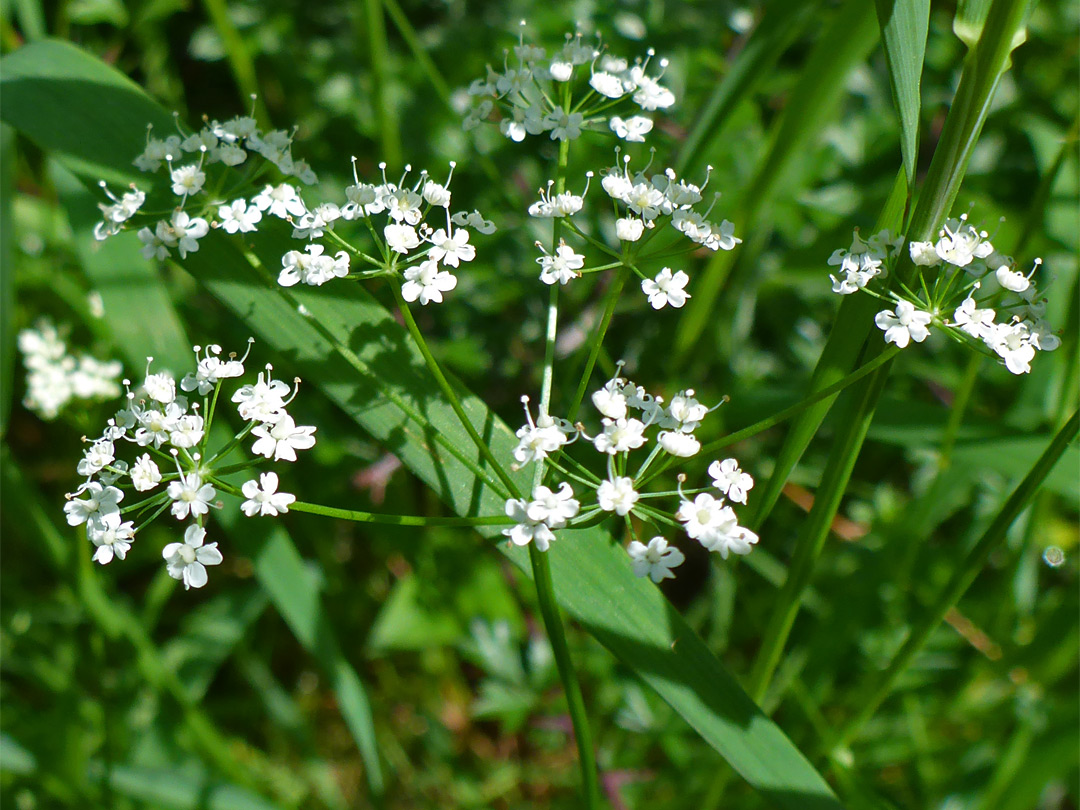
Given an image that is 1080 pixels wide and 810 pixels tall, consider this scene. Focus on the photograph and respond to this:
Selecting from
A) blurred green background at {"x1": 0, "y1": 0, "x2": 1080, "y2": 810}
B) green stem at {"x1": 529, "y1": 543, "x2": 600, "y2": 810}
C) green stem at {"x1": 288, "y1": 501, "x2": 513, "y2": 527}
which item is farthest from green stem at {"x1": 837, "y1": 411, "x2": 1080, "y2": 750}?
green stem at {"x1": 288, "y1": 501, "x2": 513, "y2": 527}

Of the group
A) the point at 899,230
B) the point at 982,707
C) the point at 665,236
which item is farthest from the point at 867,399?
the point at 982,707

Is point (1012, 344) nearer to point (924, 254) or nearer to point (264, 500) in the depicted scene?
point (924, 254)

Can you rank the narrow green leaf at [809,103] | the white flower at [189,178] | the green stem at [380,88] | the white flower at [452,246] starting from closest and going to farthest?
1. the white flower at [452,246]
2. the white flower at [189,178]
3. the narrow green leaf at [809,103]
4. the green stem at [380,88]

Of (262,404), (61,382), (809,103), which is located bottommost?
(262,404)

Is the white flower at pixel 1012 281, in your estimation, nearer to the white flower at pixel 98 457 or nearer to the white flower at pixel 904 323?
the white flower at pixel 904 323

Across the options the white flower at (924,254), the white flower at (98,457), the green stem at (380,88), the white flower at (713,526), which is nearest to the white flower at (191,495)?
the white flower at (98,457)

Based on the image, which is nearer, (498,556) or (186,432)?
(186,432)

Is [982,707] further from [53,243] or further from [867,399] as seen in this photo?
[53,243]

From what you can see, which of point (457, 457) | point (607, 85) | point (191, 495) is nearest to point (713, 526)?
point (457, 457)
